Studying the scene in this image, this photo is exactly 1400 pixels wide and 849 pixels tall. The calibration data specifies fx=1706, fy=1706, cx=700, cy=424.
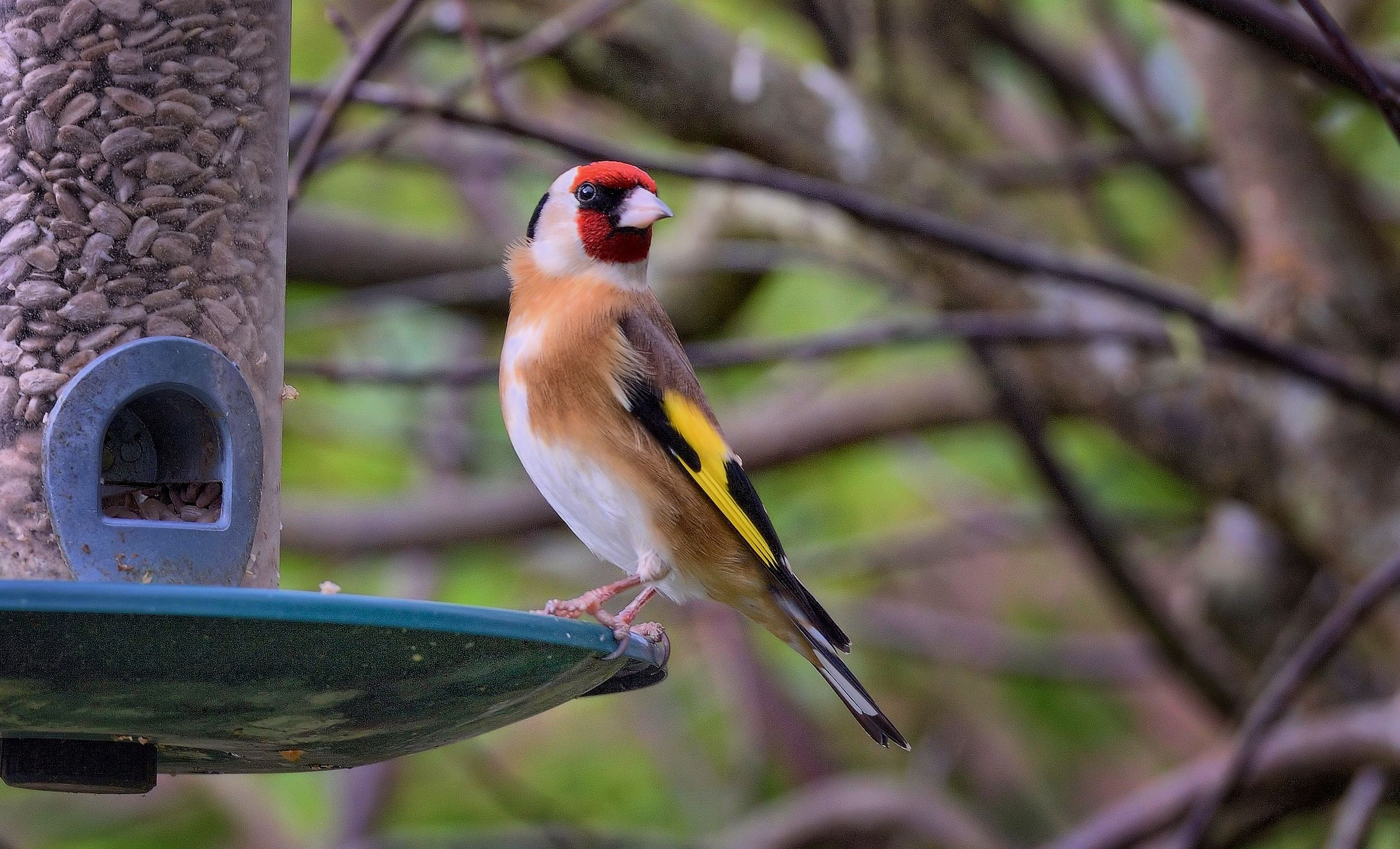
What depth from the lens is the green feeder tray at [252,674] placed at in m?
2.04

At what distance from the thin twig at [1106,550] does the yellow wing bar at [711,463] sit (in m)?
1.32

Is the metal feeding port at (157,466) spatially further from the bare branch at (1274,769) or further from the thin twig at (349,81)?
the bare branch at (1274,769)

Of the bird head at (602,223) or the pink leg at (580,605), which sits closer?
the pink leg at (580,605)

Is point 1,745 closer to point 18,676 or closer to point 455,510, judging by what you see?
point 18,676

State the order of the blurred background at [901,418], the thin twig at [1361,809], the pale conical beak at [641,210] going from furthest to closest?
1. the blurred background at [901,418]
2. the thin twig at [1361,809]
3. the pale conical beak at [641,210]

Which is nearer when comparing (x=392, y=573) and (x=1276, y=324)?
(x=1276, y=324)

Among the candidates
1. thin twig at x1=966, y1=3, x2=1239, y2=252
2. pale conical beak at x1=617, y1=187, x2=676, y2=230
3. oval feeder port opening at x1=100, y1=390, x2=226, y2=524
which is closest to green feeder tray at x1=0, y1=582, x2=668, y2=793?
oval feeder port opening at x1=100, y1=390, x2=226, y2=524

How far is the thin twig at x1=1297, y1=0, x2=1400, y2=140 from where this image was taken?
246 centimetres

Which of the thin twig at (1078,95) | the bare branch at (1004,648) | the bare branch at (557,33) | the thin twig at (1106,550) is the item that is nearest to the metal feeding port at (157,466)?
the bare branch at (557,33)

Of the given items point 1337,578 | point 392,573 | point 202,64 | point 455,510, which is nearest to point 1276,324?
point 1337,578

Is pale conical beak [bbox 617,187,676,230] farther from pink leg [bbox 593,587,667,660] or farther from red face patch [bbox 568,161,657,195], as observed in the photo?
pink leg [bbox 593,587,667,660]

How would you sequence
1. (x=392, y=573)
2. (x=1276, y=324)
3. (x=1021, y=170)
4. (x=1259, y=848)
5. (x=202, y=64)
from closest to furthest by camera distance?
(x=202, y=64) < (x=1276, y=324) < (x=1021, y=170) < (x=1259, y=848) < (x=392, y=573)

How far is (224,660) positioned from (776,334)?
19.5 ft

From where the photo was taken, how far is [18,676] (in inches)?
83.7
